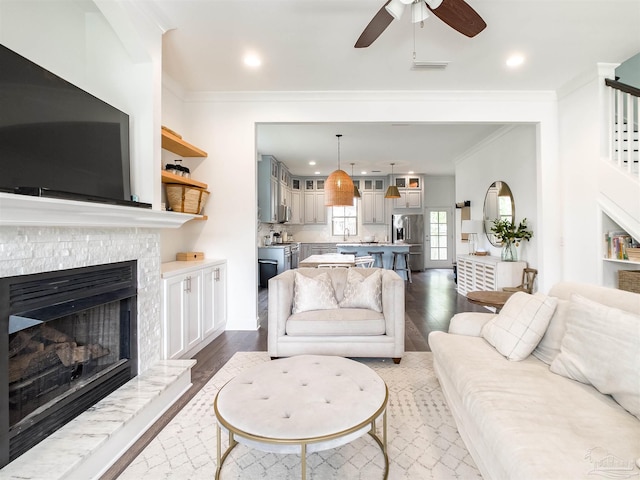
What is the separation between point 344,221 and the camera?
9.52 metres

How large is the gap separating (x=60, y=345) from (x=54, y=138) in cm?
115

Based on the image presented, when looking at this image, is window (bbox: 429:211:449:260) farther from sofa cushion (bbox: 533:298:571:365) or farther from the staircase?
sofa cushion (bbox: 533:298:571:365)

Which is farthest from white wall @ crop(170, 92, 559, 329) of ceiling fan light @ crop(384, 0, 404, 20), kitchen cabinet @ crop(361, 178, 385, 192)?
kitchen cabinet @ crop(361, 178, 385, 192)

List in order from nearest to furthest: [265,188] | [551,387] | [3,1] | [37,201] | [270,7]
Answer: [37,201]
[551,387]
[3,1]
[270,7]
[265,188]

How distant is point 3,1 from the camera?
5.49 feet

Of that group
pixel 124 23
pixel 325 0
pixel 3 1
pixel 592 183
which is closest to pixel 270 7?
pixel 325 0

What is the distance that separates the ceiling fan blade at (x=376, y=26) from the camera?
6.32ft

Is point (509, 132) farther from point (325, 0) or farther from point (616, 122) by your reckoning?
point (325, 0)

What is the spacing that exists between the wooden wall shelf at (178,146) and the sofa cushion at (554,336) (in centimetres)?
331

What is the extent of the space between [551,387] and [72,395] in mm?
2418

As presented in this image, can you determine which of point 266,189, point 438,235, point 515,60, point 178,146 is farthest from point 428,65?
point 438,235

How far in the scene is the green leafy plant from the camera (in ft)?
14.1

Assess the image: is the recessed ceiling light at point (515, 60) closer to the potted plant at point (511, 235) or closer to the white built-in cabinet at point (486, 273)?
the potted plant at point (511, 235)

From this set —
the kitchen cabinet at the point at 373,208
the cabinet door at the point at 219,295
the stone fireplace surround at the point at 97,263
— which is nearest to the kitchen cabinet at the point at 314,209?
the kitchen cabinet at the point at 373,208
